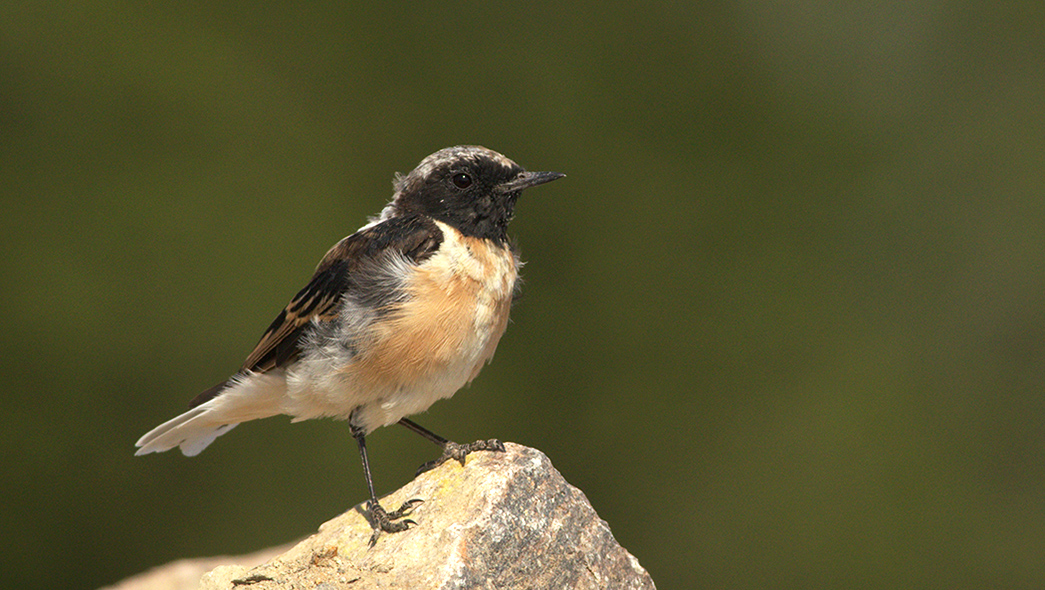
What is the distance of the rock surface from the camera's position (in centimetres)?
412

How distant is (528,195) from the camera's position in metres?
11.7

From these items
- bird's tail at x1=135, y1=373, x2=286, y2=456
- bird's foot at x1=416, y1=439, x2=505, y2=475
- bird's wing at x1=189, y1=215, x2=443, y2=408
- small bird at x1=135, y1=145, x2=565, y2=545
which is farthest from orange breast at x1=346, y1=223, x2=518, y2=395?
bird's tail at x1=135, y1=373, x2=286, y2=456

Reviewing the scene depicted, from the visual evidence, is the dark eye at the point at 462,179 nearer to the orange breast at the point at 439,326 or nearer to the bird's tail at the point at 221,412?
the orange breast at the point at 439,326

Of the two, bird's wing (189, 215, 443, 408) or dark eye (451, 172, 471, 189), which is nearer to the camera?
bird's wing (189, 215, 443, 408)

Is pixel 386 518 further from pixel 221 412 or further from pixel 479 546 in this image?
pixel 221 412

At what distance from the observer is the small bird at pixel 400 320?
491cm

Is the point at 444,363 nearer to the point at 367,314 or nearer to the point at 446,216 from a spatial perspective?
the point at 367,314

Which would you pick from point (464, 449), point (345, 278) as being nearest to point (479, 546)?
point (464, 449)

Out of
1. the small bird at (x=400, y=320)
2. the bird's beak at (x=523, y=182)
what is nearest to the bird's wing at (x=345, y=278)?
the small bird at (x=400, y=320)

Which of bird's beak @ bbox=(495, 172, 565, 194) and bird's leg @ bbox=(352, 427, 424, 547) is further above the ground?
bird's beak @ bbox=(495, 172, 565, 194)

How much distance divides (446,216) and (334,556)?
6.58 feet

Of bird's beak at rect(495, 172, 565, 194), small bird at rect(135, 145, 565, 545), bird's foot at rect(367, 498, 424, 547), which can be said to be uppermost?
bird's beak at rect(495, 172, 565, 194)

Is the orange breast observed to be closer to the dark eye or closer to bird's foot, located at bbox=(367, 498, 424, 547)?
the dark eye

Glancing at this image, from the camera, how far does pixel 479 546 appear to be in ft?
13.6
